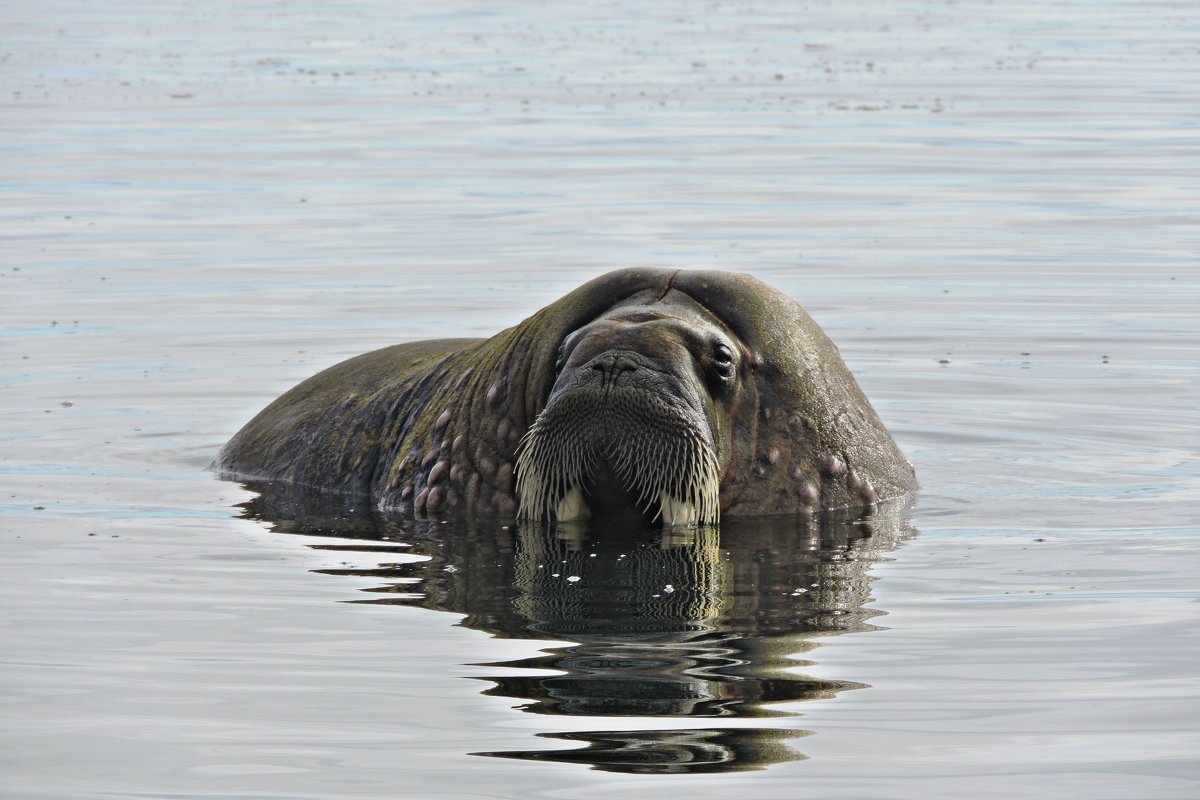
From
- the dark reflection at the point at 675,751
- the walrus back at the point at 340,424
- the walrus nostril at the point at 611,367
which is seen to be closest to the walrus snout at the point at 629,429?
the walrus nostril at the point at 611,367

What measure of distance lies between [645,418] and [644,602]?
1.00 m

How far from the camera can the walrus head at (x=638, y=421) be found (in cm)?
846

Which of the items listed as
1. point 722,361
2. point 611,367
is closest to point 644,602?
point 611,367

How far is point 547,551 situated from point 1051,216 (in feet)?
40.8

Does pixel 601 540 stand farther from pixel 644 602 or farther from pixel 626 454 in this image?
pixel 644 602

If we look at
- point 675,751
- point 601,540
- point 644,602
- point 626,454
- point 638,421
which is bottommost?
point 675,751

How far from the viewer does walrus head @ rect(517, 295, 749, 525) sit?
846cm

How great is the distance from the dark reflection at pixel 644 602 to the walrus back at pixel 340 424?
24cm

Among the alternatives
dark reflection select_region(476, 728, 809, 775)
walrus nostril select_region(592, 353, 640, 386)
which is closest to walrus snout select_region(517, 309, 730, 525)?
walrus nostril select_region(592, 353, 640, 386)

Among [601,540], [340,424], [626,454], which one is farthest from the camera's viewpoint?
[340,424]

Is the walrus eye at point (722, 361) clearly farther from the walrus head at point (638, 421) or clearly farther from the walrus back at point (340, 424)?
the walrus back at point (340, 424)

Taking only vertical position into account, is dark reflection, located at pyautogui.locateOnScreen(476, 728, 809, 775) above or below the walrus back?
below

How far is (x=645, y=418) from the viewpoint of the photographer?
8453mm

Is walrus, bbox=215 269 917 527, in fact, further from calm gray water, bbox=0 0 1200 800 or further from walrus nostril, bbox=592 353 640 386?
calm gray water, bbox=0 0 1200 800
